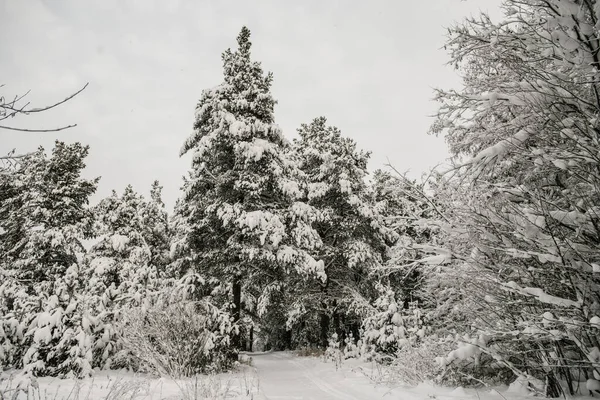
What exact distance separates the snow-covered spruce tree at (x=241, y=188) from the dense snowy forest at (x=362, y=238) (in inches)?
3.0

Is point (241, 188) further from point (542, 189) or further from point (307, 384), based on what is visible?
point (542, 189)

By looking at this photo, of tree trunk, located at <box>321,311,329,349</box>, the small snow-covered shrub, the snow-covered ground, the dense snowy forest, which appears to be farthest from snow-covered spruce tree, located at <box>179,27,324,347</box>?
tree trunk, located at <box>321,311,329,349</box>

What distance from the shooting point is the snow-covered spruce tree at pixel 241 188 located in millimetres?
11797

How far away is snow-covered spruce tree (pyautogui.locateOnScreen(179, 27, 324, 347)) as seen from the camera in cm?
1180

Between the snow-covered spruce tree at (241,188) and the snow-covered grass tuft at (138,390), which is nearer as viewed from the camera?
the snow-covered grass tuft at (138,390)

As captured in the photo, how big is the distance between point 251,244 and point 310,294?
645 centimetres

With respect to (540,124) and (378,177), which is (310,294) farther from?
(540,124)

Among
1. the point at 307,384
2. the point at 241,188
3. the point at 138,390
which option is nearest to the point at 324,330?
the point at 307,384

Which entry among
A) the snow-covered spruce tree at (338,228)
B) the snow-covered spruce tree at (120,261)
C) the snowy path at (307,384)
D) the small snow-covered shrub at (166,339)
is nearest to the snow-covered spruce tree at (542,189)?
the snowy path at (307,384)

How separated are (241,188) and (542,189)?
8.84 meters

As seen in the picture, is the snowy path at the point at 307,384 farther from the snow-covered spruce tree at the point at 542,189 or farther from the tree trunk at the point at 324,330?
the tree trunk at the point at 324,330

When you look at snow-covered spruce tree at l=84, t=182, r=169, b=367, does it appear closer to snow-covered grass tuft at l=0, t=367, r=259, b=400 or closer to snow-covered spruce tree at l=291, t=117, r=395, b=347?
Result: snow-covered grass tuft at l=0, t=367, r=259, b=400

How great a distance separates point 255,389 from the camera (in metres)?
7.20

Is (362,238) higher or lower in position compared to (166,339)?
higher
